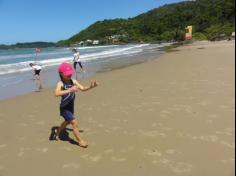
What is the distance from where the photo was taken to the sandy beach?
471cm

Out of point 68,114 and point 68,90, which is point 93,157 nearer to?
point 68,114

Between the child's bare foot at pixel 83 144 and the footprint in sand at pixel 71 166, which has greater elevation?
the child's bare foot at pixel 83 144

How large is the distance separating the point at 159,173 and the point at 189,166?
1.40 feet

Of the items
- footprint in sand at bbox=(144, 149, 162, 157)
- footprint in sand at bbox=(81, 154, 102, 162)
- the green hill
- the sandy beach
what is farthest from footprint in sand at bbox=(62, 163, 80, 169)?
the green hill

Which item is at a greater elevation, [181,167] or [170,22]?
[170,22]

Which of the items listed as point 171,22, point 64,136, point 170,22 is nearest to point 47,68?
point 64,136

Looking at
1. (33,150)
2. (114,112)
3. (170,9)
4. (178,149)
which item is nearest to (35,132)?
(33,150)

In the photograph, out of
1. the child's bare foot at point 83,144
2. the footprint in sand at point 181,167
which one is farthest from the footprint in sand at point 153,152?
the child's bare foot at point 83,144

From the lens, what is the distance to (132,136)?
595 centimetres

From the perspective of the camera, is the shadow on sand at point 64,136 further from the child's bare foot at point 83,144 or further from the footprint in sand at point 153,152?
the footprint in sand at point 153,152

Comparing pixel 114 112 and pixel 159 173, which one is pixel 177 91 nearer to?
pixel 114 112

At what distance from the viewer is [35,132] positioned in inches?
Answer: 266

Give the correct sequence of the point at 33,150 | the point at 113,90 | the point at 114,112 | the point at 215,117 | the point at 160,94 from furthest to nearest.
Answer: the point at 113,90, the point at 160,94, the point at 114,112, the point at 215,117, the point at 33,150

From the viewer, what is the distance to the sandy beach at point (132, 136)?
Answer: 15.5 feet
